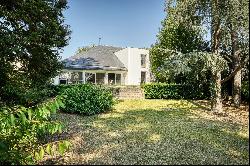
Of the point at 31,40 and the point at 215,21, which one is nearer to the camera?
the point at 215,21

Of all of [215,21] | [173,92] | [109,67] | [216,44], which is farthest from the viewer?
[109,67]

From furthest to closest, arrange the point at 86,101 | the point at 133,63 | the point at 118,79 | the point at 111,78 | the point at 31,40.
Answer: the point at 118,79 → the point at 133,63 → the point at 111,78 → the point at 31,40 → the point at 86,101

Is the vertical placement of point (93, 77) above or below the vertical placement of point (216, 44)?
below

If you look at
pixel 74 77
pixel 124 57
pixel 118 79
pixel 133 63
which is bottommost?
pixel 118 79

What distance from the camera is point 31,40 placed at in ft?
72.5

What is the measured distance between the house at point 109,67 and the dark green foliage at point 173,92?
15178 millimetres

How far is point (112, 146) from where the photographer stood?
1080 centimetres

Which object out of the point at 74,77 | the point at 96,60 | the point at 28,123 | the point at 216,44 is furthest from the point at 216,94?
the point at 96,60

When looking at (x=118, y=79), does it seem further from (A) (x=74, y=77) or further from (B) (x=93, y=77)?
(A) (x=74, y=77)

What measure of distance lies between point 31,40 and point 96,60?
26.3 m

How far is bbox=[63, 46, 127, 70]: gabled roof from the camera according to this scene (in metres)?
45.1

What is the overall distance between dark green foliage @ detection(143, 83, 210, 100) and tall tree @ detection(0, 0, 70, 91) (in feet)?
34.2

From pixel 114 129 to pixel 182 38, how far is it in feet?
57.1

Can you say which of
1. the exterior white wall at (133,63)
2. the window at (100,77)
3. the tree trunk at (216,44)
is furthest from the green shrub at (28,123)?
the exterior white wall at (133,63)
